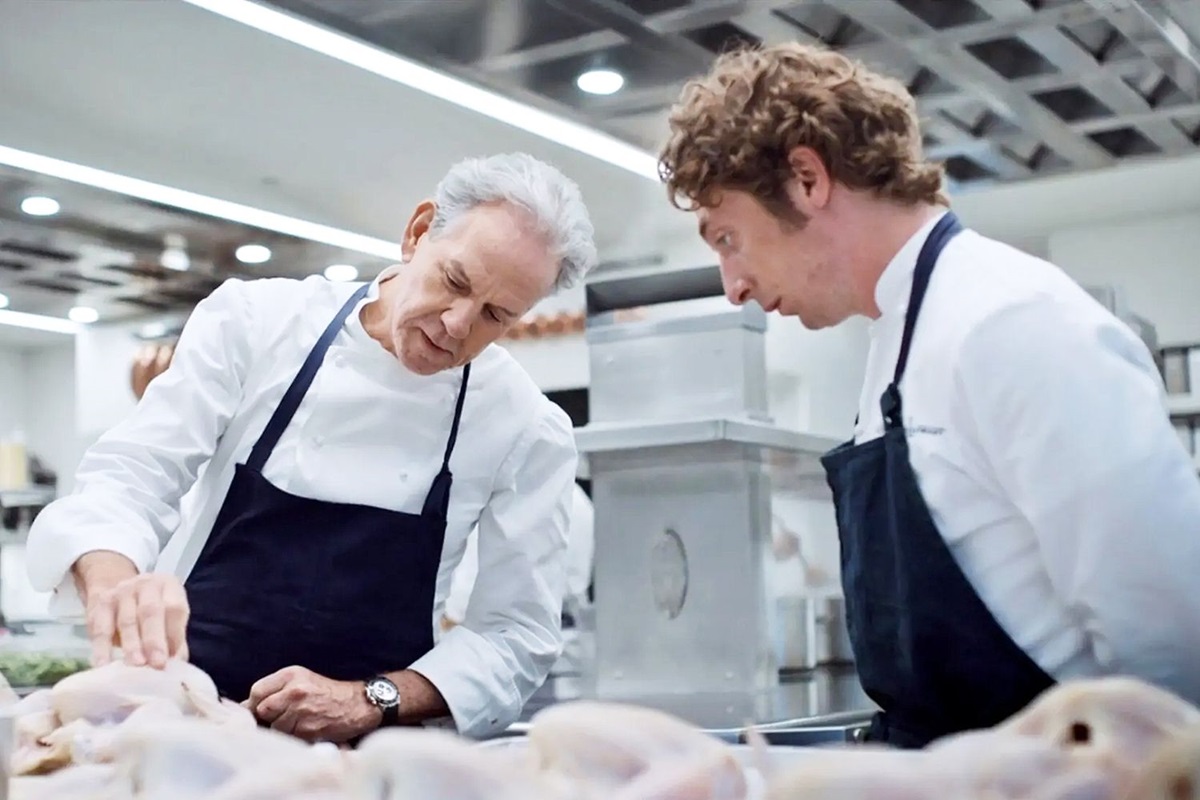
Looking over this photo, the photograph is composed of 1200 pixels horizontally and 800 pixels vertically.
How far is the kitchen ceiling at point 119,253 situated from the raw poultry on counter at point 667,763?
4.23 metres

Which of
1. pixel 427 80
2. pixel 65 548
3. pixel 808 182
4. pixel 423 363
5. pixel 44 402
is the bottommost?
pixel 65 548

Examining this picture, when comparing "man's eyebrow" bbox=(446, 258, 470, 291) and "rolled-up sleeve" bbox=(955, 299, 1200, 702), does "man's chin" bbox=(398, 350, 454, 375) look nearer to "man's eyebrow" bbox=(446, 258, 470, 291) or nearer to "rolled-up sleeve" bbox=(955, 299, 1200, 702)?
"man's eyebrow" bbox=(446, 258, 470, 291)

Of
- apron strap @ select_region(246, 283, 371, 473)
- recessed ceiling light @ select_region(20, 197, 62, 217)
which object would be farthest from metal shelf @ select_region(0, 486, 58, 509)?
apron strap @ select_region(246, 283, 371, 473)

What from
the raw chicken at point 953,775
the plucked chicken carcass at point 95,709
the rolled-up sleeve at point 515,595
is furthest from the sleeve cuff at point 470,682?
the raw chicken at point 953,775

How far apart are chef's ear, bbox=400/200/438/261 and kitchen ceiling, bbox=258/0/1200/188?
0.81 meters

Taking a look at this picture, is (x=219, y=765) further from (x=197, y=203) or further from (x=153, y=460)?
(x=197, y=203)

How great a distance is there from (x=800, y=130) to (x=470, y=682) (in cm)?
70

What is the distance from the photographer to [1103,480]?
100 centimetres

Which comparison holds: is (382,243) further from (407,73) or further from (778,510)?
(778,510)

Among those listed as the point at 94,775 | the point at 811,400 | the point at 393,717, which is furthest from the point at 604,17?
the point at 811,400

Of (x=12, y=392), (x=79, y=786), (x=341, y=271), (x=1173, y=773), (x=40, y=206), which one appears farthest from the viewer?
(x=12, y=392)

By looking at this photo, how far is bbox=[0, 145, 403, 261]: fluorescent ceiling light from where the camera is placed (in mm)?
4270

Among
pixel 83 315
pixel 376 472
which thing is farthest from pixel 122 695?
pixel 83 315

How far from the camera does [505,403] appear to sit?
5.51ft
